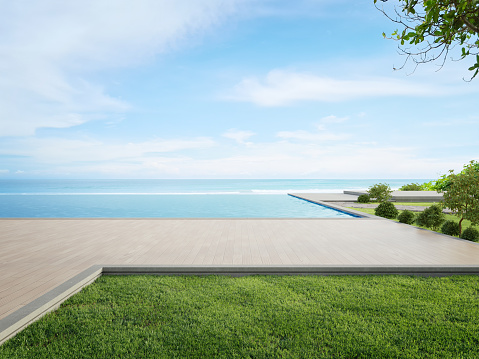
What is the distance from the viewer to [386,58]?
775 inches

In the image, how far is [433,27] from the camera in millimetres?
2535

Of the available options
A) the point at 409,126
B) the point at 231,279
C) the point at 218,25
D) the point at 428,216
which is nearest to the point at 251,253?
the point at 231,279

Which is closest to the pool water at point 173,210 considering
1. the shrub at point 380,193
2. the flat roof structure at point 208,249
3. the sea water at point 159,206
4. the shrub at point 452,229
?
the sea water at point 159,206

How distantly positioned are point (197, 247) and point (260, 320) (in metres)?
3.01

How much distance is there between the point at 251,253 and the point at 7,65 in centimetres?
1965

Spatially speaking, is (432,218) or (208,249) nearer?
(208,249)

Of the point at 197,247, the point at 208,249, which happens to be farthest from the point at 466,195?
the point at 197,247

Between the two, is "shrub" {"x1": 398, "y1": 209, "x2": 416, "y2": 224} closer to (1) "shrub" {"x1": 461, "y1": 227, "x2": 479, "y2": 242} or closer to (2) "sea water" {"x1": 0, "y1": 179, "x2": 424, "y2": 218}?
(1) "shrub" {"x1": 461, "y1": 227, "x2": 479, "y2": 242}

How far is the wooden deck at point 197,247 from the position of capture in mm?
4453

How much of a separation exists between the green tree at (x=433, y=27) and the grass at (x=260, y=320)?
229 cm

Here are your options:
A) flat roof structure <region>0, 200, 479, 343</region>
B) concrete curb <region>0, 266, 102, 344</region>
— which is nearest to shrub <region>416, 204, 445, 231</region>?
flat roof structure <region>0, 200, 479, 343</region>

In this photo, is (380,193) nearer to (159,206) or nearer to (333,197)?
(333,197)

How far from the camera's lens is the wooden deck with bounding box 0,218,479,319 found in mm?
4453

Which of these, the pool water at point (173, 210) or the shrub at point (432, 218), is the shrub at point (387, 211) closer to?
the pool water at point (173, 210)
